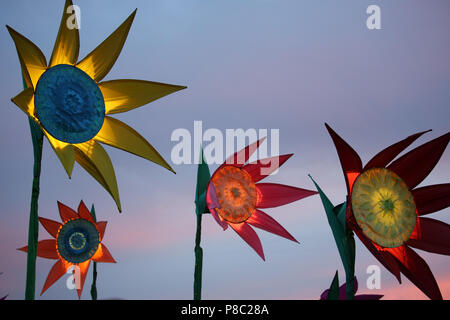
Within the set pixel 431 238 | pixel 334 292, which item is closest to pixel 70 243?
pixel 334 292

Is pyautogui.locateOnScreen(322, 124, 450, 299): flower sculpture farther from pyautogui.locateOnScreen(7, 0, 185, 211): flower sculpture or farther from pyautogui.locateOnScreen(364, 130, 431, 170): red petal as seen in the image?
pyautogui.locateOnScreen(7, 0, 185, 211): flower sculpture

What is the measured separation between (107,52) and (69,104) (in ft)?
1.34

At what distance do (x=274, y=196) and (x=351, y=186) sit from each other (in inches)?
37.4

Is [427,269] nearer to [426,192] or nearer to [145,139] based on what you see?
[426,192]

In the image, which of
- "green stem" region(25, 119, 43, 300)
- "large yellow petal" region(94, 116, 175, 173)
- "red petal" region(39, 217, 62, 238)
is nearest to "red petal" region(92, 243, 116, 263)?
"red petal" region(39, 217, 62, 238)

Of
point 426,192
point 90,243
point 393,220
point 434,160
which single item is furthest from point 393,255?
point 90,243

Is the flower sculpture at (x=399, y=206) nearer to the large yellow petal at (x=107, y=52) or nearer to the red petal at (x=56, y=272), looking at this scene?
the large yellow petal at (x=107, y=52)

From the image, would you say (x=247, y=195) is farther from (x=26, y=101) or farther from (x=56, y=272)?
(x=56, y=272)

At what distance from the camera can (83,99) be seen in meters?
2.50

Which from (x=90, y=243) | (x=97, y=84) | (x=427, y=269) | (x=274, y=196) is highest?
(x=97, y=84)

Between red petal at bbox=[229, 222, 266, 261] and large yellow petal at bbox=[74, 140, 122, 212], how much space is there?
4.02ft

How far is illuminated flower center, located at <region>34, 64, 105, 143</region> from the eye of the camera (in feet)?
7.70

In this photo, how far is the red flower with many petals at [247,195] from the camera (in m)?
3.35
